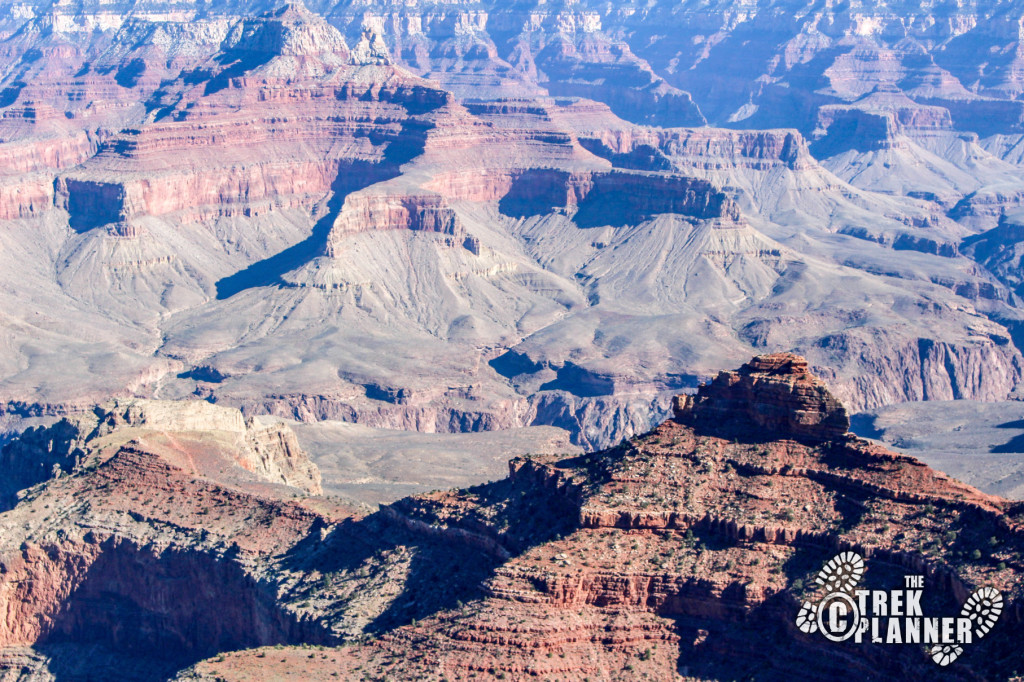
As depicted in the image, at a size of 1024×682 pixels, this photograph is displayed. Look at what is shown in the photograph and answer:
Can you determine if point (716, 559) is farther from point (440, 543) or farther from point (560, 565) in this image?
point (440, 543)

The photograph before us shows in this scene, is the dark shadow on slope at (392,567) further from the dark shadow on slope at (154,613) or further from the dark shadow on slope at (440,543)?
the dark shadow on slope at (154,613)

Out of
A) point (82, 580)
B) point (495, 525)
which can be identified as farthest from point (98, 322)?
point (495, 525)

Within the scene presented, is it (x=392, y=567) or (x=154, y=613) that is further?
(x=154, y=613)

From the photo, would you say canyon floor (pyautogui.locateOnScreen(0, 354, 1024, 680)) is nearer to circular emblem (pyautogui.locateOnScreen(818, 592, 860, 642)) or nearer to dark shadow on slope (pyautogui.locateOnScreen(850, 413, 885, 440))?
circular emblem (pyautogui.locateOnScreen(818, 592, 860, 642))

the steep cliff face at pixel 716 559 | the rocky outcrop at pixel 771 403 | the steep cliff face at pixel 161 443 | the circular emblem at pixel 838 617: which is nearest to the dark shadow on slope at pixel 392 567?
the steep cliff face at pixel 716 559

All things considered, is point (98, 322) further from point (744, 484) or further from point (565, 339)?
point (744, 484)

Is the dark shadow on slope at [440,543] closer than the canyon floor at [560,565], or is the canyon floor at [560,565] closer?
the canyon floor at [560,565]

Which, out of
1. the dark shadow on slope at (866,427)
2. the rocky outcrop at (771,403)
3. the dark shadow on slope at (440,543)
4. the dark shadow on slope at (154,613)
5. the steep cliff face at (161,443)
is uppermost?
the rocky outcrop at (771,403)

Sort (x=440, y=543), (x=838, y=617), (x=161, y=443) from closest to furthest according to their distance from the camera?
(x=838, y=617)
(x=440, y=543)
(x=161, y=443)

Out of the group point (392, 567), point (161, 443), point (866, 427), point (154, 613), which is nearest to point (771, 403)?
point (392, 567)
